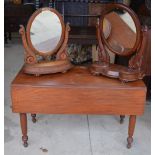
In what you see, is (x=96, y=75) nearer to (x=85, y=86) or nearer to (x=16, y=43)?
(x=85, y=86)

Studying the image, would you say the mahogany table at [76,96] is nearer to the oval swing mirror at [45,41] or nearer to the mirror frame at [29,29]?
the oval swing mirror at [45,41]

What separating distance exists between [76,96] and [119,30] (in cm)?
61

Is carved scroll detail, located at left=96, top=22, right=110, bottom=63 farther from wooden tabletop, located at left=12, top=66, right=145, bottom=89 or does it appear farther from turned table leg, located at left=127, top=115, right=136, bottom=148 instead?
turned table leg, located at left=127, top=115, right=136, bottom=148

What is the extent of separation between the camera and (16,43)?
4.82 m

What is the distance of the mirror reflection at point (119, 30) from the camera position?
1.78 m

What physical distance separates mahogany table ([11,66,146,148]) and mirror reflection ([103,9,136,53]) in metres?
0.30

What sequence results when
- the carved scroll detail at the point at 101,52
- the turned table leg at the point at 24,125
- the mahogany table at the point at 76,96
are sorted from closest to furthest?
the mahogany table at the point at 76,96 → the turned table leg at the point at 24,125 → the carved scroll detail at the point at 101,52

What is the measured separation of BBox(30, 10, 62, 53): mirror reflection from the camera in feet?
5.88

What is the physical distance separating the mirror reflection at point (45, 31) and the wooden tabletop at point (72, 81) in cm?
22

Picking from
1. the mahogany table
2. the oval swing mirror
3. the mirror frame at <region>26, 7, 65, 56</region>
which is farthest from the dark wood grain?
the mirror frame at <region>26, 7, 65, 56</region>

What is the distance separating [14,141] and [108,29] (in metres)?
1.12

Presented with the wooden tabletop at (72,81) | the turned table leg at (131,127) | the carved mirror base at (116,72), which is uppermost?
the carved mirror base at (116,72)

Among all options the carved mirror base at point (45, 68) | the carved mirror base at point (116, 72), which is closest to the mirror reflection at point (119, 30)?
→ the carved mirror base at point (116, 72)

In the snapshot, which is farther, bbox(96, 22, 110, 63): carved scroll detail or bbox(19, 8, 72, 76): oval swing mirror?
bbox(96, 22, 110, 63): carved scroll detail
